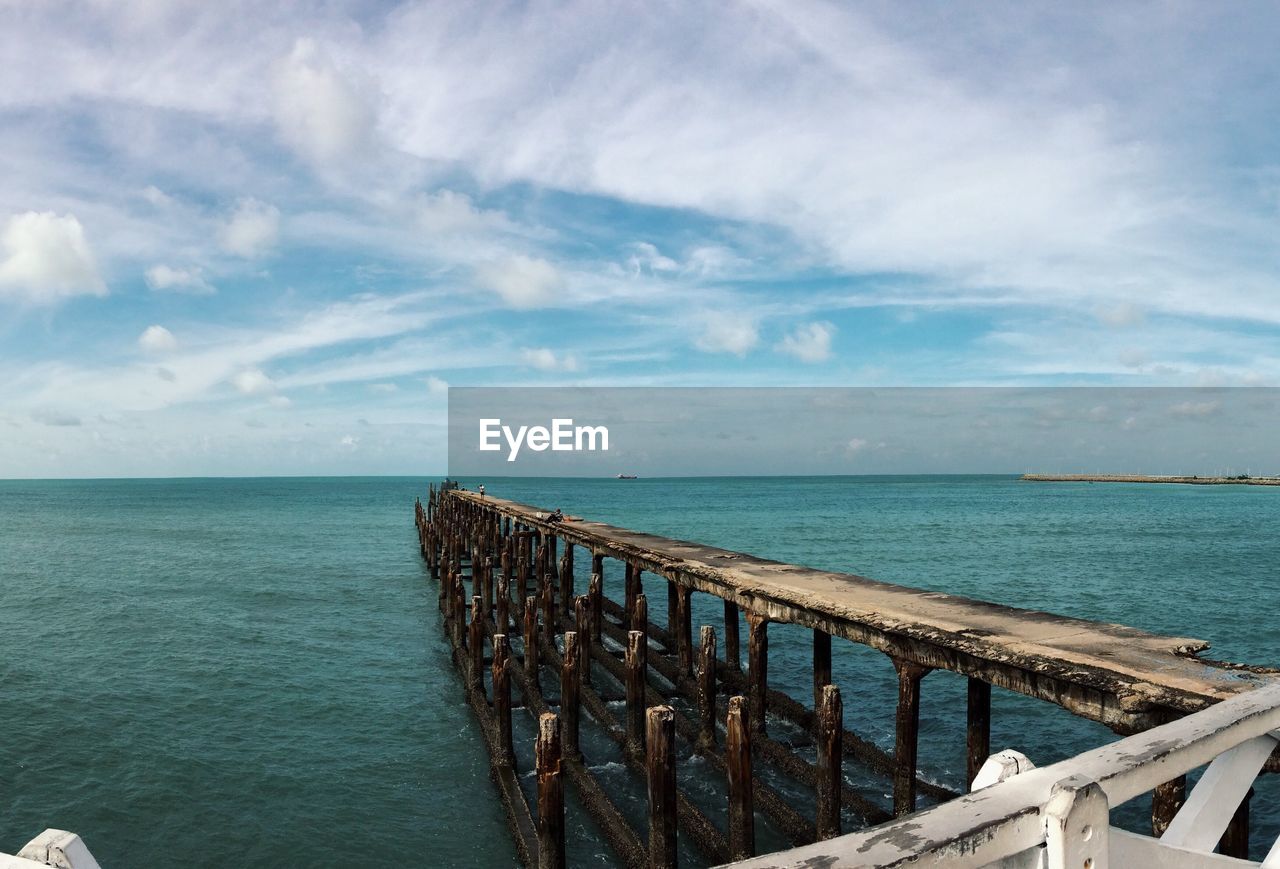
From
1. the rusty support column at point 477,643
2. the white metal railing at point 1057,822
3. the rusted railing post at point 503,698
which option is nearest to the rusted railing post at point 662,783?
the rusted railing post at point 503,698

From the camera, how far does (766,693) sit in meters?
11.6

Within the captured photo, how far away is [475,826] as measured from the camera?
34.2 feet

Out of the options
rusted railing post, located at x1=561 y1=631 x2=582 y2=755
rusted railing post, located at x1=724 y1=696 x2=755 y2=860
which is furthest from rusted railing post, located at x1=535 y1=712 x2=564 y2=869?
rusted railing post, located at x1=561 y1=631 x2=582 y2=755

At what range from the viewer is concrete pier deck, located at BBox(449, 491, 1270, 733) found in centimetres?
602

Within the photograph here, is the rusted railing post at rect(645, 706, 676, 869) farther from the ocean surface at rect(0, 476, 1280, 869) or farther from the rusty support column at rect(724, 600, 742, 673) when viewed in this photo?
the rusty support column at rect(724, 600, 742, 673)

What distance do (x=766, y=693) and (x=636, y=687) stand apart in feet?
6.85

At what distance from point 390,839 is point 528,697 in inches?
154

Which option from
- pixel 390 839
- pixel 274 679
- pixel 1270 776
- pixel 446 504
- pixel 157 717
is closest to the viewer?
pixel 390 839

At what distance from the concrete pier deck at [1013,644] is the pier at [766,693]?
0.06 ft

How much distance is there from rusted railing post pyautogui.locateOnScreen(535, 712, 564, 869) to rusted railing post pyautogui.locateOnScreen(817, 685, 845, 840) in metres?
2.52

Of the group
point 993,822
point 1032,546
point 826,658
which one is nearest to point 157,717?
point 826,658

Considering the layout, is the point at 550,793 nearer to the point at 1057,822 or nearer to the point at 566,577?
the point at 1057,822

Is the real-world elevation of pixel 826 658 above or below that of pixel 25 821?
above

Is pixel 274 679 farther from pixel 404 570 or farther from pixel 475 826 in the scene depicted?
pixel 404 570
